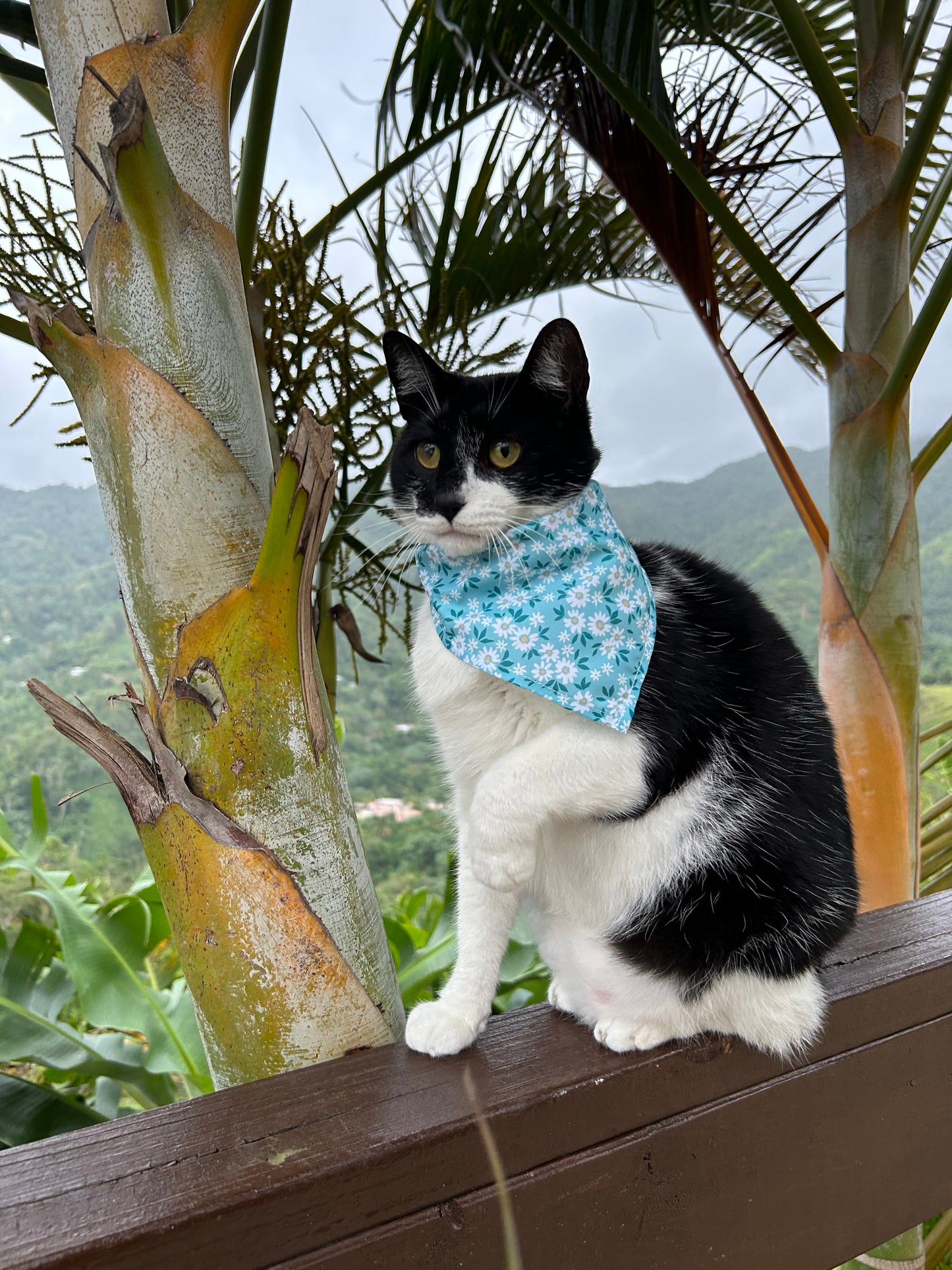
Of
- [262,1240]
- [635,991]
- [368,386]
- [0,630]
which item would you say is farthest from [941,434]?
[0,630]

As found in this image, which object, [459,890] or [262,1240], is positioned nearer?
[262,1240]

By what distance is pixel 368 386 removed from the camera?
103cm

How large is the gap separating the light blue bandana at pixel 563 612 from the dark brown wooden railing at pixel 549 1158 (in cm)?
26

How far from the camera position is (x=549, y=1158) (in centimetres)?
54

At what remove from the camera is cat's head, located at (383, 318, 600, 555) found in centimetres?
68

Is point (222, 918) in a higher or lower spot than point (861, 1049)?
higher

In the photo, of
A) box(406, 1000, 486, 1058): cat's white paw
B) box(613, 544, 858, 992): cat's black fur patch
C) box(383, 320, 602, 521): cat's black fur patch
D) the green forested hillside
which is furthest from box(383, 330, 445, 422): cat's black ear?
the green forested hillside

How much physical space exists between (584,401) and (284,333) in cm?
41

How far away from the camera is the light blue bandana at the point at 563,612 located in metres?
0.59

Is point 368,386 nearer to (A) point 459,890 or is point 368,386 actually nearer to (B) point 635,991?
(A) point 459,890

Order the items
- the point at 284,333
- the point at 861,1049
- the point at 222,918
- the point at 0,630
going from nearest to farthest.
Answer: the point at 222,918
the point at 861,1049
the point at 284,333
the point at 0,630

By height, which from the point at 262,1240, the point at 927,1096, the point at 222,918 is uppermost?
the point at 222,918

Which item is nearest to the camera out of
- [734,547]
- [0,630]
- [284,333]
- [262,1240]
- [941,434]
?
[262,1240]

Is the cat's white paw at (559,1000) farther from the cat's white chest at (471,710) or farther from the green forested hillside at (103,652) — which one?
the green forested hillside at (103,652)
